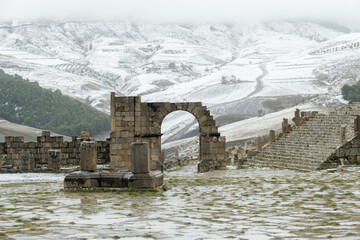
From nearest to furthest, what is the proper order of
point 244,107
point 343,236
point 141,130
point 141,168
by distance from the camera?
point 343,236 < point 141,168 < point 141,130 < point 244,107

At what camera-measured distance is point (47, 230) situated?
8.05 meters

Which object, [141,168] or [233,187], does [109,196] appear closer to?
[141,168]

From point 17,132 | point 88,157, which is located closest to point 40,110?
point 17,132

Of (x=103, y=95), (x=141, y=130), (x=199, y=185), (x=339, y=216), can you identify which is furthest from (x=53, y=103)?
(x=339, y=216)

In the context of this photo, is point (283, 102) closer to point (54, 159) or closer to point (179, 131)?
point (179, 131)

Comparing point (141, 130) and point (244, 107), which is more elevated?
point (244, 107)

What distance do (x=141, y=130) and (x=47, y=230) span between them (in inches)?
729

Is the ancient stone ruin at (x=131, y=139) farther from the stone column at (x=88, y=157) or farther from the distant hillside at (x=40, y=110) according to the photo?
the distant hillside at (x=40, y=110)

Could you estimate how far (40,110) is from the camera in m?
95.8

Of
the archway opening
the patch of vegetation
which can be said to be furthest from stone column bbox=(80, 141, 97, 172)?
the patch of vegetation

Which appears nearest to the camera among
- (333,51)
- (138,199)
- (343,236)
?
(343,236)

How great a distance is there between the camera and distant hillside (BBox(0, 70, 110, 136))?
9181 centimetres

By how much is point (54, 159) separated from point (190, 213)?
16.5 meters

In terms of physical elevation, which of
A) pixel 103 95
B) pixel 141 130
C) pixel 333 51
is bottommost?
pixel 141 130
